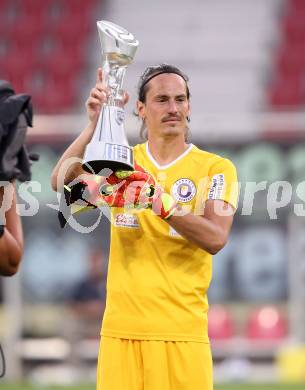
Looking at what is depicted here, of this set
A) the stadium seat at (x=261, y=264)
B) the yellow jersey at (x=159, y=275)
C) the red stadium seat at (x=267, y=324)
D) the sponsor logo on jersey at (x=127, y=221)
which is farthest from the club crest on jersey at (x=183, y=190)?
the red stadium seat at (x=267, y=324)

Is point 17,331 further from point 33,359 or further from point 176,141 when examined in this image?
point 176,141

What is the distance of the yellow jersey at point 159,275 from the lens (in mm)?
4270

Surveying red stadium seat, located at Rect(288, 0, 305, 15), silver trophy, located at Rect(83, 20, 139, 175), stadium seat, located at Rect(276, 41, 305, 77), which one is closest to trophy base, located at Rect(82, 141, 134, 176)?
silver trophy, located at Rect(83, 20, 139, 175)

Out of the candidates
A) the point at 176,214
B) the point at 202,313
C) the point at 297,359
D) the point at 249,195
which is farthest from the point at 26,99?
the point at 297,359

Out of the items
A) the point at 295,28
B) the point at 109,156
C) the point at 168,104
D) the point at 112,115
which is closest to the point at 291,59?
the point at 295,28

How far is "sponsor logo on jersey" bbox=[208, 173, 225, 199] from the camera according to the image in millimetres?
4336

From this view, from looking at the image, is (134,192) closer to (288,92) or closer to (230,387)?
(230,387)

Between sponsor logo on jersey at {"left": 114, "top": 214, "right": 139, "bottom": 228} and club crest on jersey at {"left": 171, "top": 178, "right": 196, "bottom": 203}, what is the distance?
20 centimetres

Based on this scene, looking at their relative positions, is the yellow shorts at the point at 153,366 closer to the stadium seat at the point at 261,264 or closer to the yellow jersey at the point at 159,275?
the yellow jersey at the point at 159,275

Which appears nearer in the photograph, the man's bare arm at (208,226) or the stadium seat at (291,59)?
the man's bare arm at (208,226)

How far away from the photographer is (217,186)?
4.36 m

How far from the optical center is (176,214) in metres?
4.07

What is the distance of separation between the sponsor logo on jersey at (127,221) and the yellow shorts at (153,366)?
46 centimetres

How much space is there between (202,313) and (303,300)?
24.6 ft
